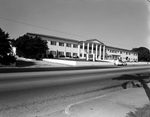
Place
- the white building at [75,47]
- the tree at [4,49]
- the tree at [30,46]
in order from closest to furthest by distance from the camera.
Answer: the tree at [4,49] < the tree at [30,46] < the white building at [75,47]

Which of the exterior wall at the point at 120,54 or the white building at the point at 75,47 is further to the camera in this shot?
the exterior wall at the point at 120,54

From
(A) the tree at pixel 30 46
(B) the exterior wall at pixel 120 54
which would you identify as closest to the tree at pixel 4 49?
(A) the tree at pixel 30 46

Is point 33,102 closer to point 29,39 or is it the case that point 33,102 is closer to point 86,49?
point 29,39

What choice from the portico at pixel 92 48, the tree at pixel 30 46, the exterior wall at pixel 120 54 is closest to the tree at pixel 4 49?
the tree at pixel 30 46

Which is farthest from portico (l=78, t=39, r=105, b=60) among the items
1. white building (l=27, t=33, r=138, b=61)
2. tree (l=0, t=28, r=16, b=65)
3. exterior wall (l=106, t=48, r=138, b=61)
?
tree (l=0, t=28, r=16, b=65)

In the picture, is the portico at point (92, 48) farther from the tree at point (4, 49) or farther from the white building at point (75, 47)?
the tree at point (4, 49)

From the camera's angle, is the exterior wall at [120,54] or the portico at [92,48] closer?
the portico at [92,48]

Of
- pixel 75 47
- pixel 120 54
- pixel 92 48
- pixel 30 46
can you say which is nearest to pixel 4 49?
pixel 30 46

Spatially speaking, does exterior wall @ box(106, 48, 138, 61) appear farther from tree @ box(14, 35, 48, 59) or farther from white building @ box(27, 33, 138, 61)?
tree @ box(14, 35, 48, 59)

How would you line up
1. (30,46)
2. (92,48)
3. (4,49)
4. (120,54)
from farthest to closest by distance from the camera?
(120,54) → (92,48) → (30,46) → (4,49)

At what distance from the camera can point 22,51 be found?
34.6 m

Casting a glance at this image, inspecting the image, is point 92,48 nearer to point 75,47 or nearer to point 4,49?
point 75,47

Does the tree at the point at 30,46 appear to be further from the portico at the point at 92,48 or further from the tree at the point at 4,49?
the portico at the point at 92,48

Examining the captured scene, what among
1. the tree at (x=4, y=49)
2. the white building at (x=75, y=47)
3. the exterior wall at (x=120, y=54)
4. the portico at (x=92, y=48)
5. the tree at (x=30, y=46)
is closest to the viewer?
the tree at (x=4, y=49)
